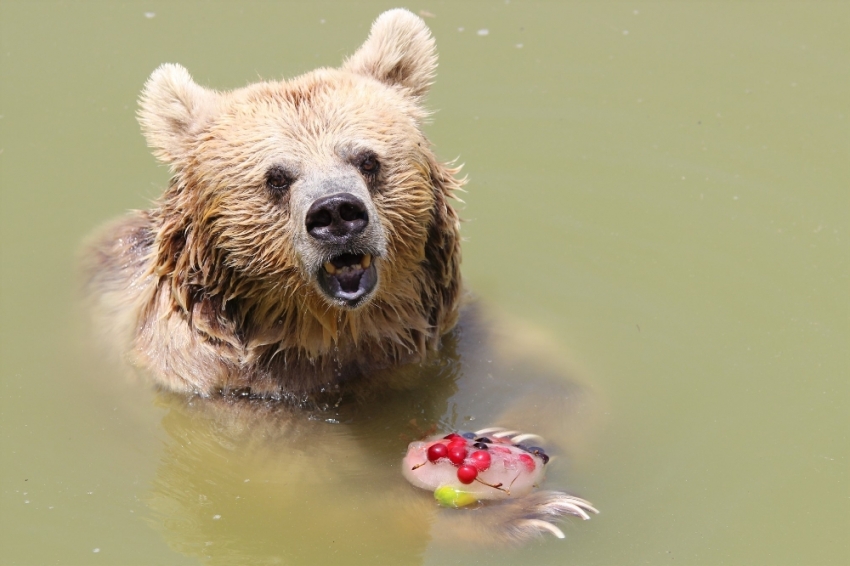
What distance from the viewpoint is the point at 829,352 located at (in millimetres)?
6840

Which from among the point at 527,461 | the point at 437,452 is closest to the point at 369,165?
the point at 437,452

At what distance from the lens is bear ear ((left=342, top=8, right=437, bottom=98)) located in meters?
6.02

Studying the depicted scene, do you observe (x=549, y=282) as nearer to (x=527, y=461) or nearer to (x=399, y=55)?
(x=527, y=461)

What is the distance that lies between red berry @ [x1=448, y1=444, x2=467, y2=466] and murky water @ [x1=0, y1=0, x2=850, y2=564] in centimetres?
32

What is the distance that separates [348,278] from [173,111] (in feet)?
4.30

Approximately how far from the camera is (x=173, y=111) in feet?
18.8

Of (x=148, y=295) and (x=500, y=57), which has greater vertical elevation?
(x=500, y=57)

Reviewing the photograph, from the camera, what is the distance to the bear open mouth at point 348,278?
537cm

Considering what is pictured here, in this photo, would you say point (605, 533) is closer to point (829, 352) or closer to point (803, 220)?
point (829, 352)

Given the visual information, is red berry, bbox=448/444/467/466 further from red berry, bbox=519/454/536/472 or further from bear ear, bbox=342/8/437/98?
bear ear, bbox=342/8/437/98

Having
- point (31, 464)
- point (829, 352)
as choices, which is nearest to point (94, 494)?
point (31, 464)

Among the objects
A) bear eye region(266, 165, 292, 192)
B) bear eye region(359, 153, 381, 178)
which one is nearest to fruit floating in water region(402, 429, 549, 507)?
bear eye region(359, 153, 381, 178)

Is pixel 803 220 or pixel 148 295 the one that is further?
pixel 803 220

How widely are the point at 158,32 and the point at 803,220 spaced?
5.65 meters
